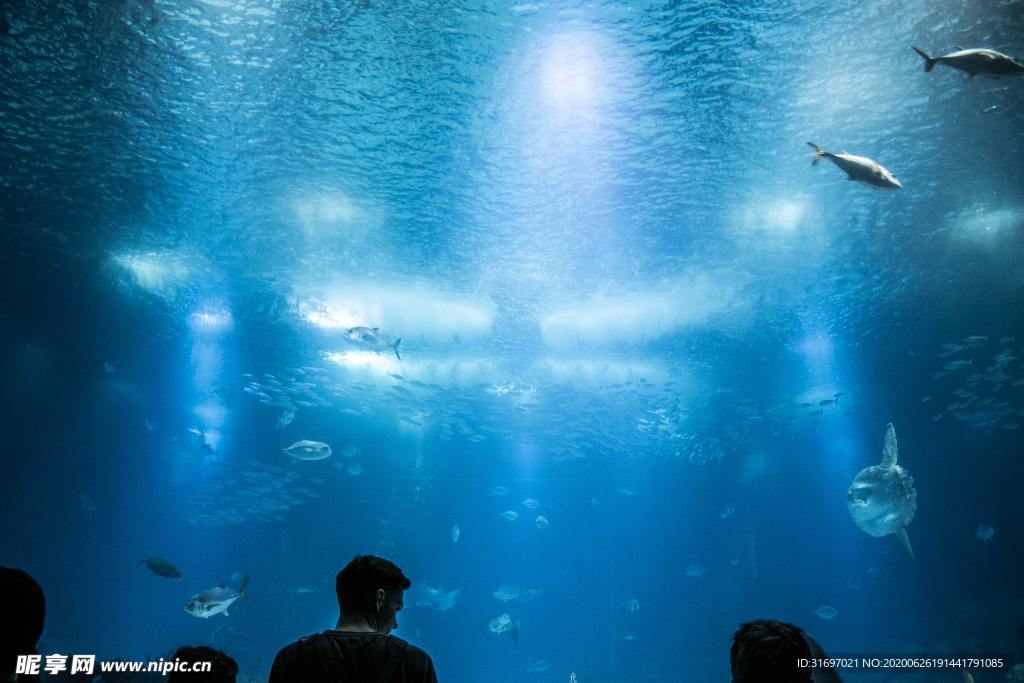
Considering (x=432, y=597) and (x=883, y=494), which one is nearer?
(x=883, y=494)

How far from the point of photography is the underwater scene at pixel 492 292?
7.93 m

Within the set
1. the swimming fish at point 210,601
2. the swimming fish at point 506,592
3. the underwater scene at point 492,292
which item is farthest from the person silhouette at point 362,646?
the swimming fish at point 506,592

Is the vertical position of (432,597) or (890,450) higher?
(890,450)

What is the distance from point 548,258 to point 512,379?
9104 mm

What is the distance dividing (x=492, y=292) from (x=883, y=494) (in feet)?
33.4

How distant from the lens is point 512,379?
21.2m

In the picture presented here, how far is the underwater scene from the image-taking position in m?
7.93

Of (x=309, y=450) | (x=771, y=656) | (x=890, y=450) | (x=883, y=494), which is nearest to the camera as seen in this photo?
(x=771, y=656)

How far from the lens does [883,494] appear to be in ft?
33.0

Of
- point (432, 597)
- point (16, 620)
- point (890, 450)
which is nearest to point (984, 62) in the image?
point (890, 450)

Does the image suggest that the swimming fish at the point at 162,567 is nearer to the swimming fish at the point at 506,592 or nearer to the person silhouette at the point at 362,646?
the person silhouette at the point at 362,646

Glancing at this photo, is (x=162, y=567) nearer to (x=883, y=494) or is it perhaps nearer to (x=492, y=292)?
(x=492, y=292)

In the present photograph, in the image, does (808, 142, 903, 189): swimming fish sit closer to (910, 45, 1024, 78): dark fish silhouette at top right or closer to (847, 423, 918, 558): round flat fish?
(910, 45, 1024, 78): dark fish silhouette at top right

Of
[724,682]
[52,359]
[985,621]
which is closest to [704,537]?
[724,682]
